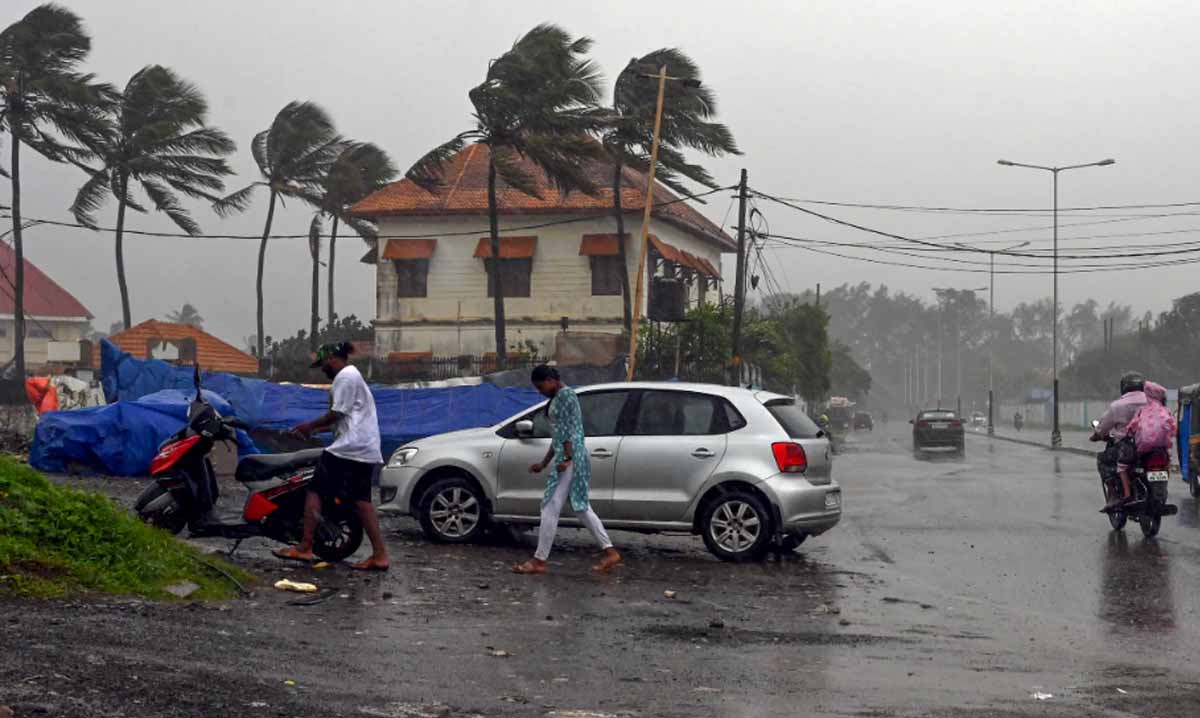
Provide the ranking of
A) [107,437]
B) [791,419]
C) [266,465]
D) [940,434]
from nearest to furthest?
[266,465], [791,419], [107,437], [940,434]

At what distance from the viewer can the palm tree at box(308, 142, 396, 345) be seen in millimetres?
51719

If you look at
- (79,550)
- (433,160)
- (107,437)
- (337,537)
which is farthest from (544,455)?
(433,160)

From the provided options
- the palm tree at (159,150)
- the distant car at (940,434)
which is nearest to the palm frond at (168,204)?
the palm tree at (159,150)

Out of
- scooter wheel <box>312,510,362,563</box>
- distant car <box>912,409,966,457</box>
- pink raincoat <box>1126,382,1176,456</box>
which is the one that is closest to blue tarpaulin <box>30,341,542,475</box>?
scooter wheel <box>312,510,362,563</box>

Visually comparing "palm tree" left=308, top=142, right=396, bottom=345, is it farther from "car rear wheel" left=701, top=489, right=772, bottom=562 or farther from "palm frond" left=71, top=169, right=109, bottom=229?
"car rear wheel" left=701, top=489, right=772, bottom=562

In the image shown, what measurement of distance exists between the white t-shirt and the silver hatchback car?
250cm

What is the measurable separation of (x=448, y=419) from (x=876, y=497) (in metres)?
6.66

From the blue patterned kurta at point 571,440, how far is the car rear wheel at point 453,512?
193cm

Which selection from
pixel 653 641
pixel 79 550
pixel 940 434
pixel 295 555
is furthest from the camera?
pixel 940 434

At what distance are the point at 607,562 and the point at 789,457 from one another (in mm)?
1990

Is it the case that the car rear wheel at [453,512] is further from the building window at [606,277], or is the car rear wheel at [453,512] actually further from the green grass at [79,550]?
the building window at [606,277]

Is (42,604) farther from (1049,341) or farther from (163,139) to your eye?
(1049,341)

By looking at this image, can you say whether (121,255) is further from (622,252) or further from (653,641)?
(653,641)

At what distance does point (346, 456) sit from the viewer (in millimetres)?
10461
